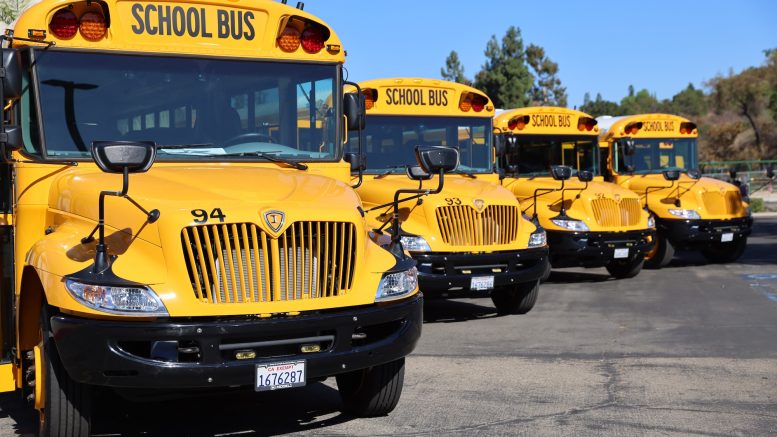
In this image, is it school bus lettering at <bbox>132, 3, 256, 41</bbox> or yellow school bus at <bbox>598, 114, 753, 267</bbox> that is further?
yellow school bus at <bbox>598, 114, 753, 267</bbox>

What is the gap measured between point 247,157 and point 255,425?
5.19ft

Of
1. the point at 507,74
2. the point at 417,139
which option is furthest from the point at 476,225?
the point at 507,74

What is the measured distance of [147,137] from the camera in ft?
19.8

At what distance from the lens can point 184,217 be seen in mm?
5012

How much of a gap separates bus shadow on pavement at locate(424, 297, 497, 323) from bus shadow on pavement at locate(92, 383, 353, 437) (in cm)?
403

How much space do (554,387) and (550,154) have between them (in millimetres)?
8352

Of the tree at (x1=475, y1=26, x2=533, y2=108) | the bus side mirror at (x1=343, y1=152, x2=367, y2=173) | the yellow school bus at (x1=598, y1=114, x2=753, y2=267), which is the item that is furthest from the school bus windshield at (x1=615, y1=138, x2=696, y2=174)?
the tree at (x1=475, y1=26, x2=533, y2=108)

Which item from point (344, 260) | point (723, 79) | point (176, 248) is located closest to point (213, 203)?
point (176, 248)

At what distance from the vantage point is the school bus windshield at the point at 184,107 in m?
5.90

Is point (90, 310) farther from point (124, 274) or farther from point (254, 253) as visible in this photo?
point (254, 253)

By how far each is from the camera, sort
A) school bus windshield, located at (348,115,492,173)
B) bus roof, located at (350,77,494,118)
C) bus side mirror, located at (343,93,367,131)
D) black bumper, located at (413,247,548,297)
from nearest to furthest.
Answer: bus side mirror, located at (343,93,367,131), black bumper, located at (413,247,548,297), school bus windshield, located at (348,115,492,173), bus roof, located at (350,77,494,118)

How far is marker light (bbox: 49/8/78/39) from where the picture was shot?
19.4 ft

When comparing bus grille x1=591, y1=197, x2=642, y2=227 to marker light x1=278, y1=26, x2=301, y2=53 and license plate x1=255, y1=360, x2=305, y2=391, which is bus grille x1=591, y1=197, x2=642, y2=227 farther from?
license plate x1=255, y1=360, x2=305, y2=391

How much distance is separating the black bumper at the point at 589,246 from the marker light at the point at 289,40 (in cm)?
724
